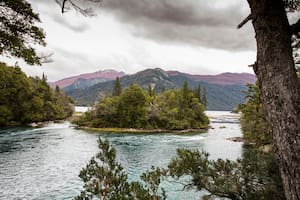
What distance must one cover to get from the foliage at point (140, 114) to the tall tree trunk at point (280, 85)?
2775 inches

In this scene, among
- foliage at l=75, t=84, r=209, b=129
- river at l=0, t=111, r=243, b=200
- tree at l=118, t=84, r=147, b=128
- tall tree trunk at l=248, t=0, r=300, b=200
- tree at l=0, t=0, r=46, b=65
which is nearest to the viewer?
tall tree trunk at l=248, t=0, r=300, b=200

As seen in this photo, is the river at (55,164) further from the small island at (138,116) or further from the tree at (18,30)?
the small island at (138,116)

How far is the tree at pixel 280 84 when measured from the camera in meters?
2.69

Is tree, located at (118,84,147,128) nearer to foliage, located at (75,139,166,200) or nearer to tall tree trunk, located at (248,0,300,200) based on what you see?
foliage, located at (75,139,166,200)

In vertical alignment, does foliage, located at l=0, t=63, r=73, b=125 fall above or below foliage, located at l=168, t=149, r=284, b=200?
above

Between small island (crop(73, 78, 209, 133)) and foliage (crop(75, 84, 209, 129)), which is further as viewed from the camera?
foliage (crop(75, 84, 209, 129))

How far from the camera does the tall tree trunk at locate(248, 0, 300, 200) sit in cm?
269

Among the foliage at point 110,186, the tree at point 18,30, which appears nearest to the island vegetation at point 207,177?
the foliage at point 110,186

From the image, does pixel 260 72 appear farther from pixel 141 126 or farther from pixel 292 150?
pixel 141 126

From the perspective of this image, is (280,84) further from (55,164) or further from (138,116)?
(138,116)

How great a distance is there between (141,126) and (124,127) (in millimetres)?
4678

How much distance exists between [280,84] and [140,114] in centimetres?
7411

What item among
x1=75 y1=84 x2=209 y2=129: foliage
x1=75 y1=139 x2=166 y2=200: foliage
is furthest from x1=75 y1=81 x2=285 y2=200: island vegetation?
x1=75 y1=84 x2=209 y2=129: foliage

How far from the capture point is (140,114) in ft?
252
